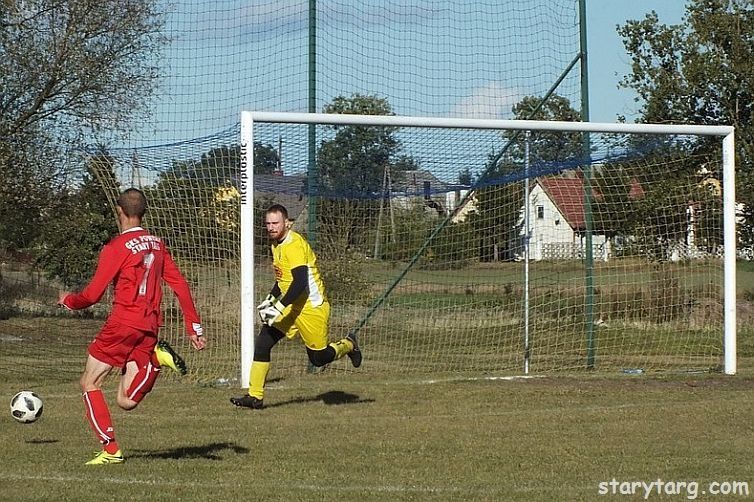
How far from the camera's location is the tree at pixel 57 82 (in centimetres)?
2397

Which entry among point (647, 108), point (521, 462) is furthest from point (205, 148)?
point (647, 108)

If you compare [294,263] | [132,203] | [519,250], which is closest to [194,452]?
[132,203]

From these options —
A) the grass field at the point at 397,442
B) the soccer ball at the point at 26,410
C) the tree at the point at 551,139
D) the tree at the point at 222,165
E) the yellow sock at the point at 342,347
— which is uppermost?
the tree at the point at 551,139

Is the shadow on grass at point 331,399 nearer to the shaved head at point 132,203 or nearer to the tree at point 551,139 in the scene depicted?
the shaved head at point 132,203

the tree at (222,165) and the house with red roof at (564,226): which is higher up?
the tree at (222,165)

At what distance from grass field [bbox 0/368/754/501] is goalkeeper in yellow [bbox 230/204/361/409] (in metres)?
0.52

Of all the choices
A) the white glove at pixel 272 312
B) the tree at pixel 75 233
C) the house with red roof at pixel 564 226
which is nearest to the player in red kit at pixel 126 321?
the white glove at pixel 272 312

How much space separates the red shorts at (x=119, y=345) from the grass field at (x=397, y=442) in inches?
31.3

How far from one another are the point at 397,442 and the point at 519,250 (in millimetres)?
7086

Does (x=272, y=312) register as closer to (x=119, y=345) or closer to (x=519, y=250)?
(x=119, y=345)

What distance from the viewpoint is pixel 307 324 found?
12297 millimetres

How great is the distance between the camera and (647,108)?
27156 millimetres

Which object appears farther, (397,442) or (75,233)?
(75,233)

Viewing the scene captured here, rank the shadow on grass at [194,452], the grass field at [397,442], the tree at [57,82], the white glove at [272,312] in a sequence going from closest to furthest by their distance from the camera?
the grass field at [397,442], the shadow on grass at [194,452], the white glove at [272,312], the tree at [57,82]
